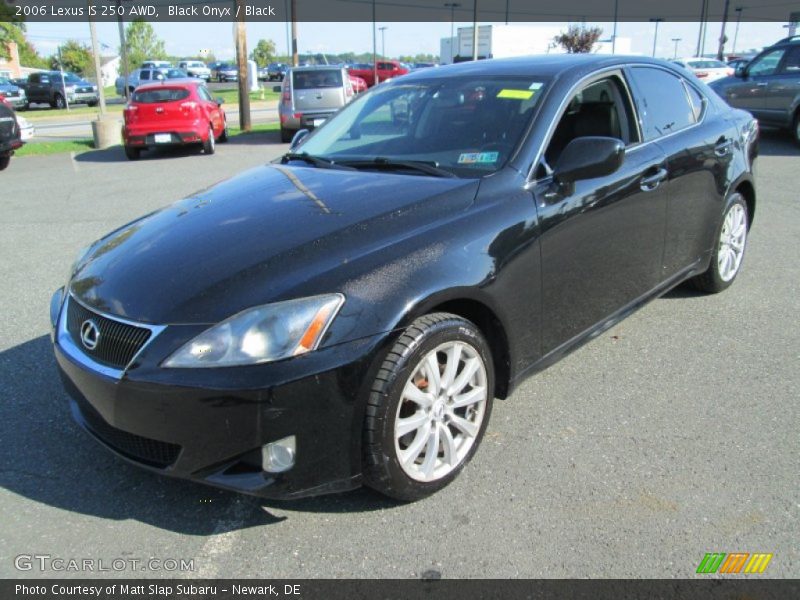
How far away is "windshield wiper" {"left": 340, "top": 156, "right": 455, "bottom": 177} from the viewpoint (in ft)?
10.8

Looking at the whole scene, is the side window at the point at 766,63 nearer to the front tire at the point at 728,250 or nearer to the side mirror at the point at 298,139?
the front tire at the point at 728,250

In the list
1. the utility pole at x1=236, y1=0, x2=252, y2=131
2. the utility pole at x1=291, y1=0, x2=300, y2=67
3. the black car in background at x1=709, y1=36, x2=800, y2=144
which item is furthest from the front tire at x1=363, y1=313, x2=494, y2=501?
the utility pole at x1=291, y1=0, x2=300, y2=67

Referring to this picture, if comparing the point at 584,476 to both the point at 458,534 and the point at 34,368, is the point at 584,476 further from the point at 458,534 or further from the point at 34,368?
the point at 34,368

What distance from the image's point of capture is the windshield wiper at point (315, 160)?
3709 mm

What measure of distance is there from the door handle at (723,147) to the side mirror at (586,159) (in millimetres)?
1674

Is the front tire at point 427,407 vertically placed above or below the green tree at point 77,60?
below

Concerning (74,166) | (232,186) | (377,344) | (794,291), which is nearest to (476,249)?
(377,344)

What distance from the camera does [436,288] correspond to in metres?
2.63

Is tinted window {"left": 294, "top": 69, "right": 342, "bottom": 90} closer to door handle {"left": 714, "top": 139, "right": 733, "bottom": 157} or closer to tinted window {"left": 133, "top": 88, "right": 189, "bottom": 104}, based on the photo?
tinted window {"left": 133, "top": 88, "right": 189, "bottom": 104}

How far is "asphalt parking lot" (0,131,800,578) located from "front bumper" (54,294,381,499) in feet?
0.95

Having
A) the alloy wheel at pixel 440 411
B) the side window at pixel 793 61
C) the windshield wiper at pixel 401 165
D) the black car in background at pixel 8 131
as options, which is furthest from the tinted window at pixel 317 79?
the alloy wheel at pixel 440 411

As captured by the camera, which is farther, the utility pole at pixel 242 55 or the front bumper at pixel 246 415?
the utility pole at pixel 242 55

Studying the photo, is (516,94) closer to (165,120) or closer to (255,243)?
(255,243)
